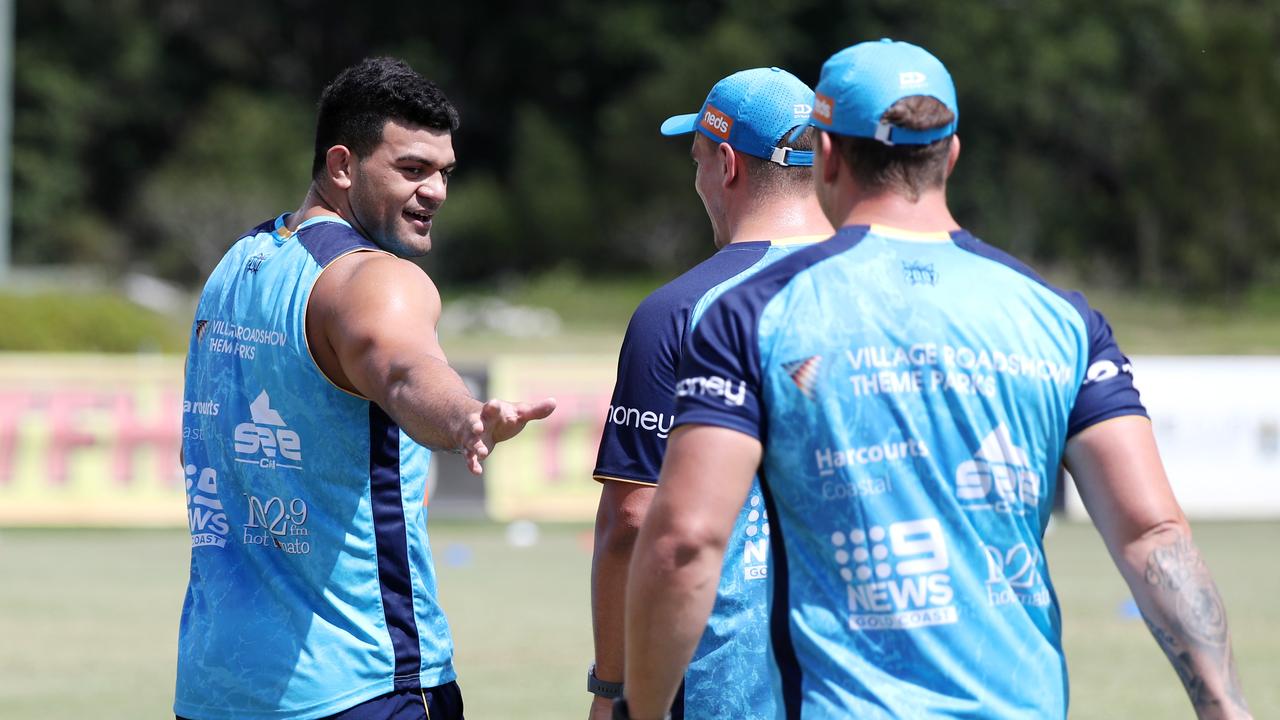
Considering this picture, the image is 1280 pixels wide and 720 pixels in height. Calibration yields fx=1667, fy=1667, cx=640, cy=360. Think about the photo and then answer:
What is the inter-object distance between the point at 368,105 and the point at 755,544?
139 centimetres

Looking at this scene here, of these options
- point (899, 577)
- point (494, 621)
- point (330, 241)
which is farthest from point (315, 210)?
point (494, 621)

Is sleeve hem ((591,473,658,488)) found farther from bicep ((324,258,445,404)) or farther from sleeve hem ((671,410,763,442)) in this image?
sleeve hem ((671,410,763,442))

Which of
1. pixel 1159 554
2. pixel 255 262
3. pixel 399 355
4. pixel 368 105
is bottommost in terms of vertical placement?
pixel 1159 554

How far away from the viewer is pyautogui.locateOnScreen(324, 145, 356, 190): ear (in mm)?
4004

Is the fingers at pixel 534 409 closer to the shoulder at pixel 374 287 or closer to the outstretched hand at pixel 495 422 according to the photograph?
the outstretched hand at pixel 495 422

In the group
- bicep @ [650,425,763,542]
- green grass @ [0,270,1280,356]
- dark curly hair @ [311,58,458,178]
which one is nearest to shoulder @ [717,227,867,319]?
bicep @ [650,425,763,542]

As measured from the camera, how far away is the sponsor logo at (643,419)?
383cm

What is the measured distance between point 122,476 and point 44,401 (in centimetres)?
96

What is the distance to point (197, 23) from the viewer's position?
5884cm

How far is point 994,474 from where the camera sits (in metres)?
2.95

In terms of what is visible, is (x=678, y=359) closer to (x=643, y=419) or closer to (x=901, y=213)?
(x=643, y=419)

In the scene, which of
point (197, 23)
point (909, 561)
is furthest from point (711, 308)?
point (197, 23)

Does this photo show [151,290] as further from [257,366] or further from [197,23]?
[257,366]

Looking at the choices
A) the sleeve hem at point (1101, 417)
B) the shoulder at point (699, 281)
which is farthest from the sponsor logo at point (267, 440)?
the sleeve hem at point (1101, 417)
